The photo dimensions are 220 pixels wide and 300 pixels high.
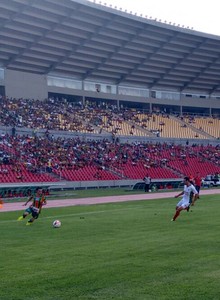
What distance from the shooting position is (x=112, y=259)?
12.4m

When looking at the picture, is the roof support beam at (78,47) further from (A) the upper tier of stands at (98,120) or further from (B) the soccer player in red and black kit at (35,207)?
(B) the soccer player in red and black kit at (35,207)

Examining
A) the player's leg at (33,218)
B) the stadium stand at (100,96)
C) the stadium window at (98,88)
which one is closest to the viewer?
the player's leg at (33,218)

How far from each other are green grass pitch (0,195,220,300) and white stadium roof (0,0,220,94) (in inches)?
1590

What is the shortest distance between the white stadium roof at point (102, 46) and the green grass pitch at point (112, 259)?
40392 mm

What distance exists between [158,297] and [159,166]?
51008 millimetres

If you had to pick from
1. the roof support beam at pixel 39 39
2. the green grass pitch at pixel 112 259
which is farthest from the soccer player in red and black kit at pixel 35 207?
the roof support beam at pixel 39 39

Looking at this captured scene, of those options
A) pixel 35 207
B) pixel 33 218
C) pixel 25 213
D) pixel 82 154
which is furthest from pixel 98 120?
pixel 33 218

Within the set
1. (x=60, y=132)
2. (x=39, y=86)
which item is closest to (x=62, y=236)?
(x=60, y=132)

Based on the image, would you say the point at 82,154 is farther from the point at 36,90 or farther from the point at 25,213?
the point at 25,213

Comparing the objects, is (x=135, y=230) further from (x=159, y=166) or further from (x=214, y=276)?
(x=159, y=166)

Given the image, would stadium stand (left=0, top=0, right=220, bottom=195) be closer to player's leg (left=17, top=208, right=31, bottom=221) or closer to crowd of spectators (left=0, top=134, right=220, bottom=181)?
crowd of spectators (left=0, top=134, right=220, bottom=181)

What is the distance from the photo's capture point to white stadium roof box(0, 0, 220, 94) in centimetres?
5953

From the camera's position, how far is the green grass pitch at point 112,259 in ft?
30.7

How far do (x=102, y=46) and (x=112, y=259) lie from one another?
5784cm
